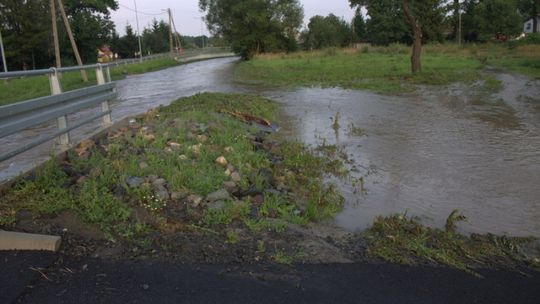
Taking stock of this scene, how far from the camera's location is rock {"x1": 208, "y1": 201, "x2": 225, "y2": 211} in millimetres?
4812

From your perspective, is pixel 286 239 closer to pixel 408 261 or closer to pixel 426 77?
pixel 408 261

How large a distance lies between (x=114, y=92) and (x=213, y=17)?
66.6 m

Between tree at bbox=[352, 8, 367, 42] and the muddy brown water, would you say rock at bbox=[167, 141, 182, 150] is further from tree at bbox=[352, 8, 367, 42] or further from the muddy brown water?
tree at bbox=[352, 8, 367, 42]

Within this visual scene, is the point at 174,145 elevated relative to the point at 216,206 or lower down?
elevated

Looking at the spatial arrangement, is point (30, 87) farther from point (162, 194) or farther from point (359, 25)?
point (359, 25)

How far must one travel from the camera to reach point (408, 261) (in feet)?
12.6

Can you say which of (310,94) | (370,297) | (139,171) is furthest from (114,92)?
(310,94)

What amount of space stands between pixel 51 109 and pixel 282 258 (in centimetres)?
440

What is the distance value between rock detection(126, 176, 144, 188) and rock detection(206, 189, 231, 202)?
79cm

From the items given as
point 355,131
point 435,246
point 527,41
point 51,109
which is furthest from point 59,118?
point 527,41

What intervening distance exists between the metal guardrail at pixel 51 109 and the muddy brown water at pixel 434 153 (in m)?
0.51

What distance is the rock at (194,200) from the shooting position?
4945 millimetres

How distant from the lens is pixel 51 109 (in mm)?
6621

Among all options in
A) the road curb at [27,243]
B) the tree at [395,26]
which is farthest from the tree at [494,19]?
the road curb at [27,243]
